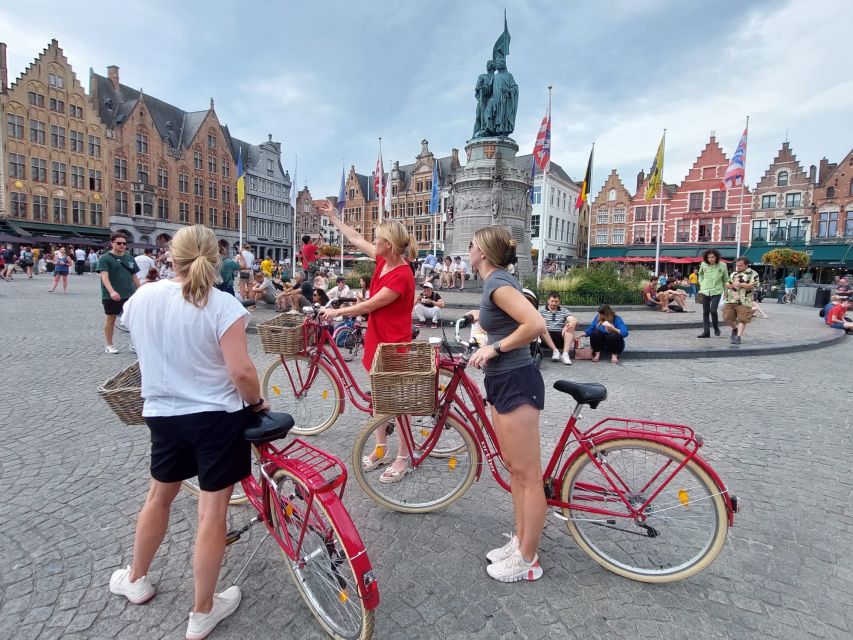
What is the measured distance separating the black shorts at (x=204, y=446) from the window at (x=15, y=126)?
50635mm

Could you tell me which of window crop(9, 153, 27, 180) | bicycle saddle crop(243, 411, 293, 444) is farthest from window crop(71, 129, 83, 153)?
bicycle saddle crop(243, 411, 293, 444)

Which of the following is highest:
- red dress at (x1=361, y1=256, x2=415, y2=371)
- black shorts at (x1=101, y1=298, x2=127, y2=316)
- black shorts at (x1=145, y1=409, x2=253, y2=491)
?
red dress at (x1=361, y1=256, x2=415, y2=371)

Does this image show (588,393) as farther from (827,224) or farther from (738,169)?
(827,224)

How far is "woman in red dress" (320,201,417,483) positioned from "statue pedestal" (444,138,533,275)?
637 inches

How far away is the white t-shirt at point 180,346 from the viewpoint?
6.42ft

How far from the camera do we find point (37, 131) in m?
39.0

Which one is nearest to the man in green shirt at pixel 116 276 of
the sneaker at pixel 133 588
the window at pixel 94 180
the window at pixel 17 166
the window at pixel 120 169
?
the sneaker at pixel 133 588

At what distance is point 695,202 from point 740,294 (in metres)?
49.3

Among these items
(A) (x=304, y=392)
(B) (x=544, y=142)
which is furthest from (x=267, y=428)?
(B) (x=544, y=142)

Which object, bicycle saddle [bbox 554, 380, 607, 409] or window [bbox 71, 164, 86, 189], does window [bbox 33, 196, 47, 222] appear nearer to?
window [bbox 71, 164, 86, 189]

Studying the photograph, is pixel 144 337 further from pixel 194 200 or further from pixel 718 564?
pixel 194 200

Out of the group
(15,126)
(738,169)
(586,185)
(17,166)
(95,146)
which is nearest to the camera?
(586,185)

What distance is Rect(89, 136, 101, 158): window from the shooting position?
140 feet

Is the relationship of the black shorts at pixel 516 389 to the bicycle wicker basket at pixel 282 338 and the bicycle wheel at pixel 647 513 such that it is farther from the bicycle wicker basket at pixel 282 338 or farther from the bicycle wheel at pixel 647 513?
the bicycle wicker basket at pixel 282 338
